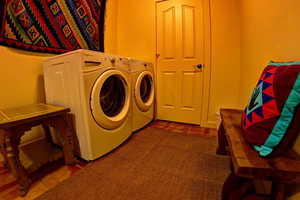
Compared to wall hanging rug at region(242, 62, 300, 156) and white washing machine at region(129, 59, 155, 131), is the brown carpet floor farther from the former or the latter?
wall hanging rug at region(242, 62, 300, 156)

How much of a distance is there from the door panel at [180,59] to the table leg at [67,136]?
1414 mm

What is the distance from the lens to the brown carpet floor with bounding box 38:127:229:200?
2.74 ft

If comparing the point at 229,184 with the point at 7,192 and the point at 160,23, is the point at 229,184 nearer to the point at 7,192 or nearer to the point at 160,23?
the point at 7,192

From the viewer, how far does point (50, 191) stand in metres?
0.85

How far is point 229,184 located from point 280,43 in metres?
0.82

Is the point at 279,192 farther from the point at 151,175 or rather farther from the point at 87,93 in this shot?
the point at 87,93

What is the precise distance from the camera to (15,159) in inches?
32.5

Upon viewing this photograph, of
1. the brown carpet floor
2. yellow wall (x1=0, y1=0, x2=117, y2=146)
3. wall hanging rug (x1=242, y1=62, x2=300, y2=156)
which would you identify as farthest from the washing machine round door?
wall hanging rug (x1=242, y1=62, x2=300, y2=156)

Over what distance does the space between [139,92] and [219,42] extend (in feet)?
4.07

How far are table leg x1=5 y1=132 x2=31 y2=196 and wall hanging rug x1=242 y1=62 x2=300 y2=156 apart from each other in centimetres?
127

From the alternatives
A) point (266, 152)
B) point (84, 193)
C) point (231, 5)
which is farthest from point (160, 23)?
point (84, 193)

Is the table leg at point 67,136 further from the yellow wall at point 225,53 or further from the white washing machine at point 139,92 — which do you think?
the yellow wall at point 225,53

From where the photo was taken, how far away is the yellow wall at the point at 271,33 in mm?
633

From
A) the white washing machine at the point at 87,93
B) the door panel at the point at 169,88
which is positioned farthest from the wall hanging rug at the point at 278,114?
the door panel at the point at 169,88
